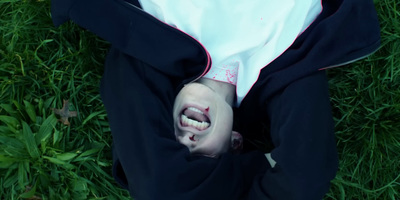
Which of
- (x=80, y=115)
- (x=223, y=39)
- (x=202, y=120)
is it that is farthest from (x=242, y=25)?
(x=80, y=115)

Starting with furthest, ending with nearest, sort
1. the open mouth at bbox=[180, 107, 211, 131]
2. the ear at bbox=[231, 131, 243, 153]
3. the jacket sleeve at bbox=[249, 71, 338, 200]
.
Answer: the ear at bbox=[231, 131, 243, 153], the open mouth at bbox=[180, 107, 211, 131], the jacket sleeve at bbox=[249, 71, 338, 200]

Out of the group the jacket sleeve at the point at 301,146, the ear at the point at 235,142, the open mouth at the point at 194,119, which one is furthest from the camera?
the ear at the point at 235,142

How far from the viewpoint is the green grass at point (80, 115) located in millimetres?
1863

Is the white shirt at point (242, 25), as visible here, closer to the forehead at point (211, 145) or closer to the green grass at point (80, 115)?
the forehead at point (211, 145)

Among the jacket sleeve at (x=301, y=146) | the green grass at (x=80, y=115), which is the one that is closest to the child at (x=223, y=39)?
the jacket sleeve at (x=301, y=146)

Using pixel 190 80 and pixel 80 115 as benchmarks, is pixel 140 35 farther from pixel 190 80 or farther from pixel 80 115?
pixel 80 115

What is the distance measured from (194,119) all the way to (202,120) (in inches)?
1.4

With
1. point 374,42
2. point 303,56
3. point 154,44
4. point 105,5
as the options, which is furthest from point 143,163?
point 374,42

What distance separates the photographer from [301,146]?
159 centimetres

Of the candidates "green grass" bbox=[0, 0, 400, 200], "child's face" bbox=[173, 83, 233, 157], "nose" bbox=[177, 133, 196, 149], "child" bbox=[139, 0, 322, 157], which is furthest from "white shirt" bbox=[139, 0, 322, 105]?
"green grass" bbox=[0, 0, 400, 200]

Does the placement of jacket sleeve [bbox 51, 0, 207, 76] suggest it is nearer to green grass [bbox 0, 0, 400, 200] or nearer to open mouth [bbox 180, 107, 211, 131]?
open mouth [bbox 180, 107, 211, 131]

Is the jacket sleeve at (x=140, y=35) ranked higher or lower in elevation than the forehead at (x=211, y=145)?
higher

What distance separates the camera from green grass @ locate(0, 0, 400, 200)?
1.86 metres

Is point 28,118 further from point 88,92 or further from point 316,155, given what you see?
point 316,155
